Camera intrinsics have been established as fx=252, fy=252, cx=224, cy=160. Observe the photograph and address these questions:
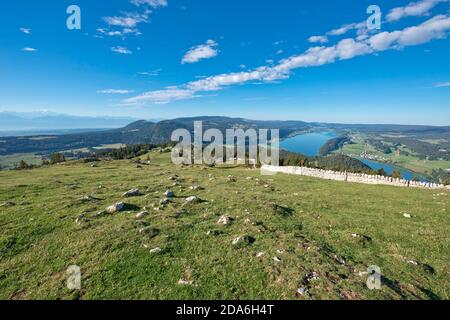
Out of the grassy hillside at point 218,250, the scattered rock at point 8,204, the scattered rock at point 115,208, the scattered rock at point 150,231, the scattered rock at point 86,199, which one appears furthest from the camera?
the scattered rock at point 86,199

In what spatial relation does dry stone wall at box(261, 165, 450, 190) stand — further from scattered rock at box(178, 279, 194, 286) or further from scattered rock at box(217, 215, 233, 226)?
scattered rock at box(178, 279, 194, 286)

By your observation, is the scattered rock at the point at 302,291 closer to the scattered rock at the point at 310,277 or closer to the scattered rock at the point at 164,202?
the scattered rock at the point at 310,277

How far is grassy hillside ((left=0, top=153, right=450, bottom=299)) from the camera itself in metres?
9.52

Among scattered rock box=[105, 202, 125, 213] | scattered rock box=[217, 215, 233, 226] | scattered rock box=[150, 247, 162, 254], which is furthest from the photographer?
scattered rock box=[105, 202, 125, 213]

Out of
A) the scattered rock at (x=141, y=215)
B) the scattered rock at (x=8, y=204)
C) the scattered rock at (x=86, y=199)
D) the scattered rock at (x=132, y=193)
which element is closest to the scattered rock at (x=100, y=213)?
the scattered rock at (x=141, y=215)

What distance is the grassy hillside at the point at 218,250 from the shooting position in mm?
9516

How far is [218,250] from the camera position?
1229 centimetres

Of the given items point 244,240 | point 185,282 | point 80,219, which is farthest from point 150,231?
point 80,219

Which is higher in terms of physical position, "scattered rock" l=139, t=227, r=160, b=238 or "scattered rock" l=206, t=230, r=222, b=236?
"scattered rock" l=139, t=227, r=160, b=238

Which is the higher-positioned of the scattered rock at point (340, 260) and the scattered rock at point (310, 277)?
the scattered rock at point (310, 277)

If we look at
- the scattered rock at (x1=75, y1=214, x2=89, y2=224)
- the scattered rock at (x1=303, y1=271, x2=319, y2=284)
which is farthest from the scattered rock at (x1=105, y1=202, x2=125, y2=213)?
the scattered rock at (x1=303, y1=271, x2=319, y2=284)
